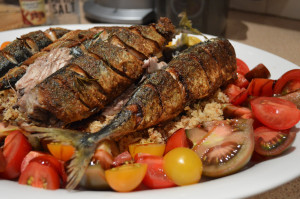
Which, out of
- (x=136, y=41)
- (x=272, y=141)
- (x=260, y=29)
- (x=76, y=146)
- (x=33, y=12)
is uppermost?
(x=136, y=41)

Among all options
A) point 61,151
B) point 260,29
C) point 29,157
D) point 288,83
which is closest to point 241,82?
point 288,83

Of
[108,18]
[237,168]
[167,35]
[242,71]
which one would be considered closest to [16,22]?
[108,18]

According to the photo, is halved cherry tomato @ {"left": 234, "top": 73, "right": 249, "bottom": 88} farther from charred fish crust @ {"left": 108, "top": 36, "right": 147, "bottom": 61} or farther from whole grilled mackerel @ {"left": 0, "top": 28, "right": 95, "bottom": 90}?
whole grilled mackerel @ {"left": 0, "top": 28, "right": 95, "bottom": 90}

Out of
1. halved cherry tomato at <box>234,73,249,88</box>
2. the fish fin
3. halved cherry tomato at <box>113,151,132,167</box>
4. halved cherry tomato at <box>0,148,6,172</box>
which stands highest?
the fish fin

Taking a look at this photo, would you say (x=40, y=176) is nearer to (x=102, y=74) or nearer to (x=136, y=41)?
(x=102, y=74)

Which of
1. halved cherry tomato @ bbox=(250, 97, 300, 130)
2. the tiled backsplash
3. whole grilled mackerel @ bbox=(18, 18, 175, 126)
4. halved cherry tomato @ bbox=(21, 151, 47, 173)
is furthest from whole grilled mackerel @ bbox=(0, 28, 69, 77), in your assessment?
the tiled backsplash

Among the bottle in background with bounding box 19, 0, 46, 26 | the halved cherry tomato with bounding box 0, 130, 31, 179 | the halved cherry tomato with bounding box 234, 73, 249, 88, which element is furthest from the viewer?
the bottle in background with bounding box 19, 0, 46, 26
